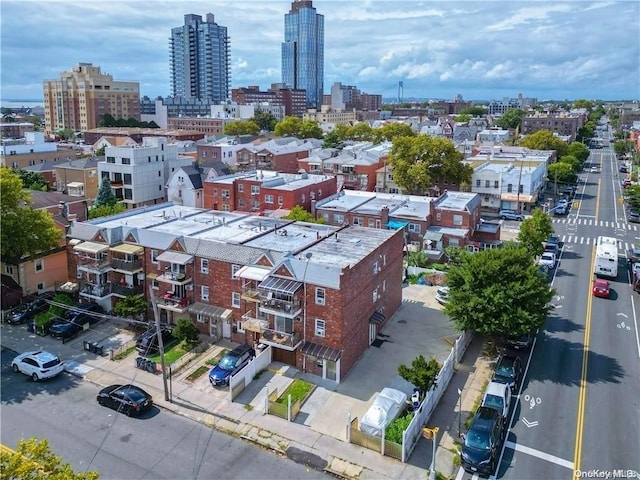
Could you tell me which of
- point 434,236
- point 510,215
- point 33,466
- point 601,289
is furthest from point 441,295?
point 510,215

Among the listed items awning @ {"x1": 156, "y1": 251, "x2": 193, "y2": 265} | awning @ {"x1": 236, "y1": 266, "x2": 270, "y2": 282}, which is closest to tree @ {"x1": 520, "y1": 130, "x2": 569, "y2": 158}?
awning @ {"x1": 236, "y1": 266, "x2": 270, "y2": 282}

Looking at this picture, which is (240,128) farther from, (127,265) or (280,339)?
(280,339)

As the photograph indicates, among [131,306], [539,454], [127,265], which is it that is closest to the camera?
[539,454]

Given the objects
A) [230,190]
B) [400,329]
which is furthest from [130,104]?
[400,329]

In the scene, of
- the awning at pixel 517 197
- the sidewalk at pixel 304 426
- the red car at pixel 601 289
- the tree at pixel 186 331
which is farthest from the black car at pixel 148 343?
the awning at pixel 517 197

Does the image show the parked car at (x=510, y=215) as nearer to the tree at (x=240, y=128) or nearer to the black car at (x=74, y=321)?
the black car at (x=74, y=321)

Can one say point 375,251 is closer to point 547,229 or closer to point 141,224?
point 141,224

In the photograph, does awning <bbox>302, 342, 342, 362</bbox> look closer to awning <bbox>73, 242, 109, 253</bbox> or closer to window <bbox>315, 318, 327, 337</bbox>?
window <bbox>315, 318, 327, 337</bbox>
